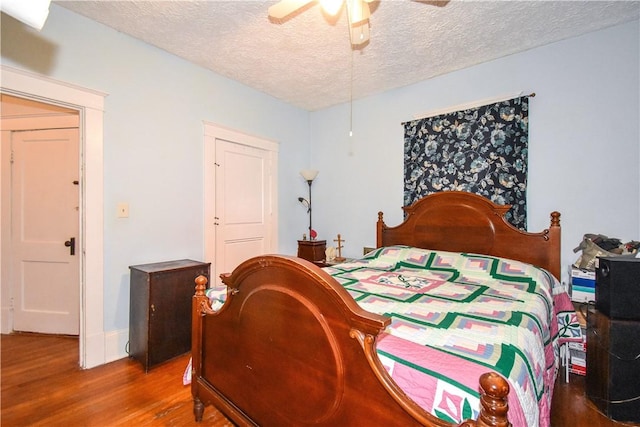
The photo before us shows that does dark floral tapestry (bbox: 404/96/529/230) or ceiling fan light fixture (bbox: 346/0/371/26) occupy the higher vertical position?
ceiling fan light fixture (bbox: 346/0/371/26)

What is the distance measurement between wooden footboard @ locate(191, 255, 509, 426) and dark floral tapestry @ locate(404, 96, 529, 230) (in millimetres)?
2253

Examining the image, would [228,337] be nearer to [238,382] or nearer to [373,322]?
[238,382]

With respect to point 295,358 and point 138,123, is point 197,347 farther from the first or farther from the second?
point 138,123

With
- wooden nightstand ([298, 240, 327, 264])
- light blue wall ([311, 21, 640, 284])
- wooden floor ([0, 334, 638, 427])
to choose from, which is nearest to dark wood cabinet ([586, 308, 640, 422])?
wooden floor ([0, 334, 638, 427])

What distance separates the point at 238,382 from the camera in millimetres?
1455

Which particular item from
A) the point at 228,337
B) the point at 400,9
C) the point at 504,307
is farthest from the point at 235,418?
the point at 400,9

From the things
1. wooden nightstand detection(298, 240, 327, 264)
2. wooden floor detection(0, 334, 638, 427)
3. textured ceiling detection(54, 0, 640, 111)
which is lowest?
wooden floor detection(0, 334, 638, 427)

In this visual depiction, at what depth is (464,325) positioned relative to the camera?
1287 mm

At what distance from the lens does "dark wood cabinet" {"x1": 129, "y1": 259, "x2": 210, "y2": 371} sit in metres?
2.24

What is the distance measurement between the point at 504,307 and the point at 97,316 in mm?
2811

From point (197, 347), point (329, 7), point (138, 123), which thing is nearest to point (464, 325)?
point (197, 347)

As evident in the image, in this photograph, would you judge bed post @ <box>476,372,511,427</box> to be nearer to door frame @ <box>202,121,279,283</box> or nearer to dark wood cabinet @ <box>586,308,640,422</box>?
dark wood cabinet @ <box>586,308,640,422</box>

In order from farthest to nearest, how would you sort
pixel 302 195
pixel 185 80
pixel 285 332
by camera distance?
1. pixel 302 195
2. pixel 185 80
3. pixel 285 332

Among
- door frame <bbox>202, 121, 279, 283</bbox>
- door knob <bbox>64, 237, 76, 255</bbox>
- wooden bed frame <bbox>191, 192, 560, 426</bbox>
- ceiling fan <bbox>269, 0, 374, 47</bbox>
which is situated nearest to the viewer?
wooden bed frame <bbox>191, 192, 560, 426</bbox>
